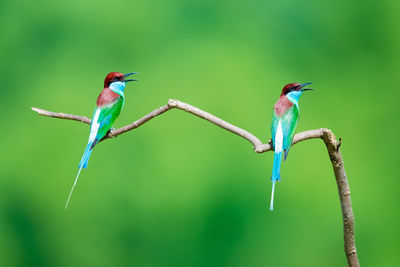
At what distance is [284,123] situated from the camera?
5.64ft

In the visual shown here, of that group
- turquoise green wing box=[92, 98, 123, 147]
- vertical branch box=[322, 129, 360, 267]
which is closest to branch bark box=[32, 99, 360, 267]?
vertical branch box=[322, 129, 360, 267]

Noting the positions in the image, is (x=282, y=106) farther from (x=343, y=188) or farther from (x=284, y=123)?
(x=343, y=188)

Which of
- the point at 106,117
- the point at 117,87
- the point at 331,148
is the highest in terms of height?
the point at 117,87

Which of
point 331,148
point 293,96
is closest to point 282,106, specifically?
point 293,96

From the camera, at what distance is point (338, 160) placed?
1625 millimetres

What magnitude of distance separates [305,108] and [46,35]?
215cm

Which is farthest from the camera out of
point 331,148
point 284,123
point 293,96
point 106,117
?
point 106,117

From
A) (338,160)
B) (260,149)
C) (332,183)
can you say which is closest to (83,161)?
(260,149)

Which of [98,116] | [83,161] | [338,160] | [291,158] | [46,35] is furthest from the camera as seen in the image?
[46,35]

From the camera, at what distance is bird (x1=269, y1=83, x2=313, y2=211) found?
1649 mm

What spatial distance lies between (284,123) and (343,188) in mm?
262

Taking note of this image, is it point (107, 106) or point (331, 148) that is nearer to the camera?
point (331, 148)

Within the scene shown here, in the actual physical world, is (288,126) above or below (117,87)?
below

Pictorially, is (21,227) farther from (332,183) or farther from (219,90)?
(332,183)
